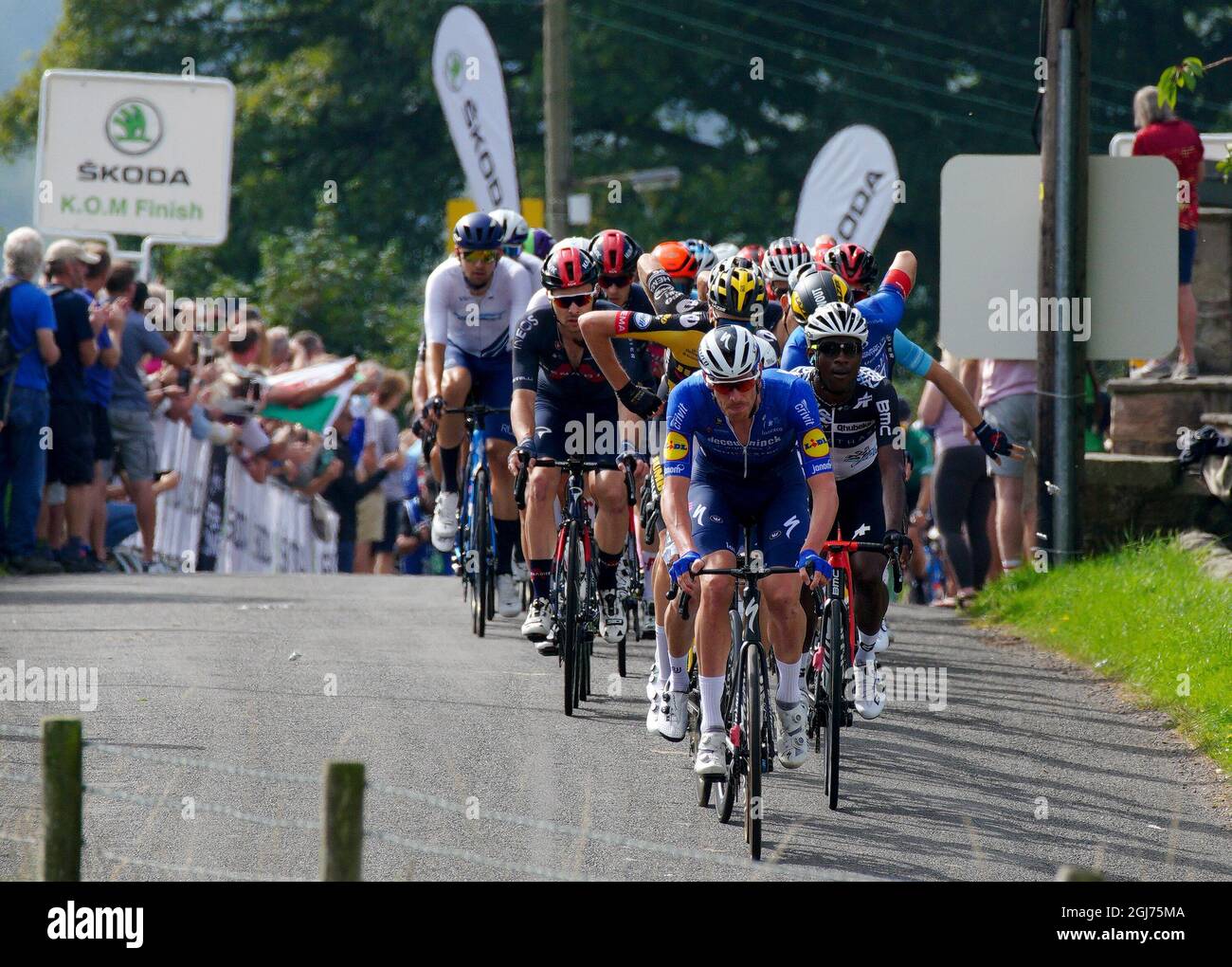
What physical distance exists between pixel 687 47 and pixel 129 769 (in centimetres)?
3180

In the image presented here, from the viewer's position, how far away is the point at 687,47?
129ft

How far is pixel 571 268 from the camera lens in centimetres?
1091

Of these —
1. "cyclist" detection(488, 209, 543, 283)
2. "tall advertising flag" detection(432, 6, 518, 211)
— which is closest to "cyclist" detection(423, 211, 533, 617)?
"cyclist" detection(488, 209, 543, 283)

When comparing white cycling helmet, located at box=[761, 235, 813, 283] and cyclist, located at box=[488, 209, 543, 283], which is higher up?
cyclist, located at box=[488, 209, 543, 283]

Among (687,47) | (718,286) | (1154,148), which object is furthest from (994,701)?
(687,47)

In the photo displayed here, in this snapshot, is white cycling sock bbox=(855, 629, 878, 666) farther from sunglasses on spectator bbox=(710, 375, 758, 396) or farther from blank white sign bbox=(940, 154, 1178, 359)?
blank white sign bbox=(940, 154, 1178, 359)

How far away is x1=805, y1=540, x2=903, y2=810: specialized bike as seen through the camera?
8766mm

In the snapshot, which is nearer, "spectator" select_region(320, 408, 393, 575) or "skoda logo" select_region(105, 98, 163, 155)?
"spectator" select_region(320, 408, 393, 575)

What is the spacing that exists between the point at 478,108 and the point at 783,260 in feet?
33.3

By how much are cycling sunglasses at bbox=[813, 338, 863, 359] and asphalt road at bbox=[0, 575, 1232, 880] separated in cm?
177

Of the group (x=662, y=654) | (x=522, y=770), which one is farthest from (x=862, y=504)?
(x=522, y=770)
